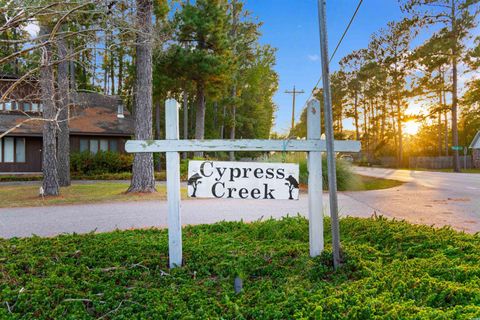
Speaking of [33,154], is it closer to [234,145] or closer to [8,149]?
[8,149]

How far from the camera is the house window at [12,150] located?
2245 centimetres

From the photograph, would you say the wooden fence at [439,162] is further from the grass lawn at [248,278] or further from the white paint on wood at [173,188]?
the white paint on wood at [173,188]

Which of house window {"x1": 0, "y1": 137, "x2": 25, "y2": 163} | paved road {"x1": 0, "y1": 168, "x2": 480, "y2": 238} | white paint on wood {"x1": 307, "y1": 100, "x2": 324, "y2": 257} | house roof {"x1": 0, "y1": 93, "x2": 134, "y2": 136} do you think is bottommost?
paved road {"x1": 0, "y1": 168, "x2": 480, "y2": 238}

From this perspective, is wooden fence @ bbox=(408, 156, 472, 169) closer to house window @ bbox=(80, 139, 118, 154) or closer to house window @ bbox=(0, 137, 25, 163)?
house window @ bbox=(80, 139, 118, 154)

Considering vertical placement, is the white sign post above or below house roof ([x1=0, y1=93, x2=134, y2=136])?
below

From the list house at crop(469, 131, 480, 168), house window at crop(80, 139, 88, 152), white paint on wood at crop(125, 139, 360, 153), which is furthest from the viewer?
house at crop(469, 131, 480, 168)

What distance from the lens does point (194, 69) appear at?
66.3 feet

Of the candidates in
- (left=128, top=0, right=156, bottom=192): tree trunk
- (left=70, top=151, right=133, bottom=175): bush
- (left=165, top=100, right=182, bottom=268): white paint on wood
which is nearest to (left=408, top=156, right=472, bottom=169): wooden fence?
(left=70, top=151, right=133, bottom=175): bush

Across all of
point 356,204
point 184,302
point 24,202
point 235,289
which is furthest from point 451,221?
point 24,202

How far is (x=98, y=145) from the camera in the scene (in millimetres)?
23594

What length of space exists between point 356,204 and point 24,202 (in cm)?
876

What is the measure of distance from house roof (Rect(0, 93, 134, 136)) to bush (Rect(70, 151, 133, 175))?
2239mm

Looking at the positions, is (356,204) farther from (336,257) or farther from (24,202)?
(24,202)

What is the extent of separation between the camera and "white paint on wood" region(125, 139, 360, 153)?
3482mm
